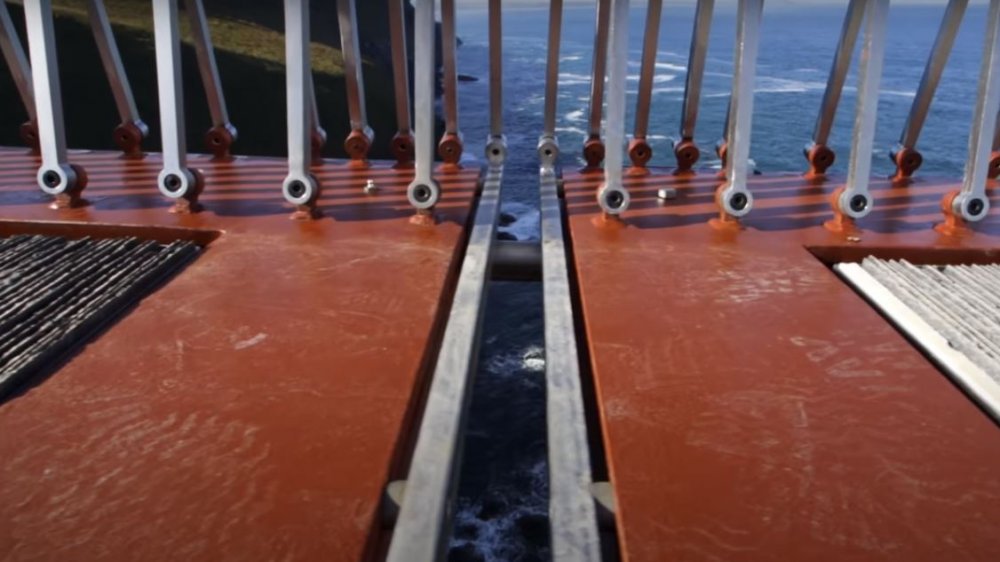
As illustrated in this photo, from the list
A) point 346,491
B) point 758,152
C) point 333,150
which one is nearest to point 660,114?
point 758,152

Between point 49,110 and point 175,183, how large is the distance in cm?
111

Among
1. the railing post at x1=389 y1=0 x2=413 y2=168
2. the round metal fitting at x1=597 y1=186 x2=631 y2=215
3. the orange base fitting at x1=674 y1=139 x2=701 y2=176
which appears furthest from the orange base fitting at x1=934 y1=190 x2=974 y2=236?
the railing post at x1=389 y1=0 x2=413 y2=168

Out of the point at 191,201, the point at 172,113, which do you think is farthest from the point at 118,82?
the point at 191,201

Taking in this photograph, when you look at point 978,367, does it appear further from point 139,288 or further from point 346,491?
point 139,288

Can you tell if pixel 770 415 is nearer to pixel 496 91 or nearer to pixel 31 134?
pixel 496 91

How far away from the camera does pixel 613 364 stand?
13.5ft

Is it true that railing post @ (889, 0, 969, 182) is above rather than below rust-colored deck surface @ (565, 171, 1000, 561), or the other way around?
above

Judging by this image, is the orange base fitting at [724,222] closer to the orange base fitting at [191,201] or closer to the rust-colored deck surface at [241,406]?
the rust-colored deck surface at [241,406]

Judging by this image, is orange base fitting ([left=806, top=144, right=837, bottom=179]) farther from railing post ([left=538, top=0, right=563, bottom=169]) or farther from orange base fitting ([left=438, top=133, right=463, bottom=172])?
orange base fitting ([left=438, top=133, right=463, bottom=172])

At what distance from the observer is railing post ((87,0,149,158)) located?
752 centimetres

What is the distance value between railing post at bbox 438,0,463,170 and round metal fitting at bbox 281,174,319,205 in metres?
1.97

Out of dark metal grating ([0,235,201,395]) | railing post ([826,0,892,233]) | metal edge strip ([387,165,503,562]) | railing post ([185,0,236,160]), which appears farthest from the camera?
railing post ([185,0,236,160])

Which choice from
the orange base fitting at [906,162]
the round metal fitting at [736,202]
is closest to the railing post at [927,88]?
the orange base fitting at [906,162]

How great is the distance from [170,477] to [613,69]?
4.15 meters
